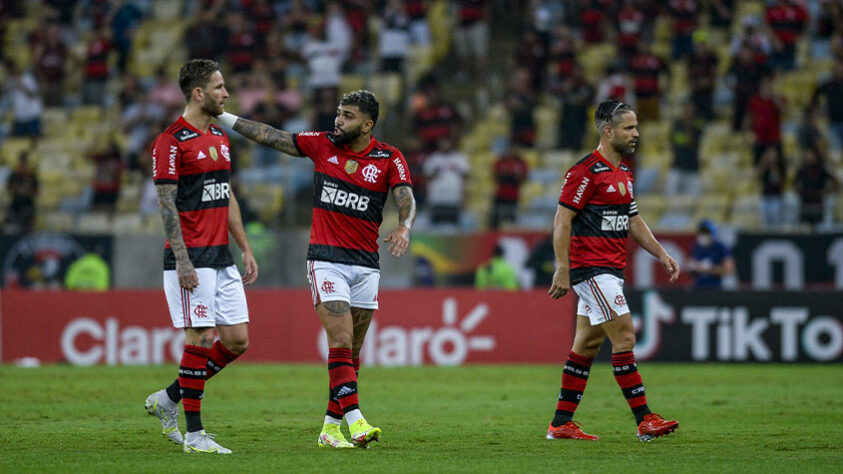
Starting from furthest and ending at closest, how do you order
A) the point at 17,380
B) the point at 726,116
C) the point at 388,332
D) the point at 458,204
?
the point at 726,116
the point at 458,204
the point at 388,332
the point at 17,380

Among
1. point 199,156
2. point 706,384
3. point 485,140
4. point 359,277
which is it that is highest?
point 485,140

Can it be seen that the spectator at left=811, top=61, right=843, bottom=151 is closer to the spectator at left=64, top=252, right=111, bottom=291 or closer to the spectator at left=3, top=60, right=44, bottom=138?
the spectator at left=64, top=252, right=111, bottom=291

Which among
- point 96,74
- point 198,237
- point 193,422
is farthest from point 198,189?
point 96,74

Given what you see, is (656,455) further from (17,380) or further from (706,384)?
(17,380)

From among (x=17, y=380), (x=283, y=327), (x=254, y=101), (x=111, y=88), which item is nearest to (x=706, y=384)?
(x=283, y=327)

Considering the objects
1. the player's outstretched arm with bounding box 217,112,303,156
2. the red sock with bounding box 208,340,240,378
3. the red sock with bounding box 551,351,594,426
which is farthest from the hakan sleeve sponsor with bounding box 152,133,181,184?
the red sock with bounding box 551,351,594,426

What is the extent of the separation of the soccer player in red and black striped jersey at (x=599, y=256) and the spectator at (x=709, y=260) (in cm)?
956

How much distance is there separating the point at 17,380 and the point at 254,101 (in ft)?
34.3

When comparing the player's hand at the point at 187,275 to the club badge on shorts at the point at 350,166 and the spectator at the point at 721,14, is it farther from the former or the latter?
the spectator at the point at 721,14

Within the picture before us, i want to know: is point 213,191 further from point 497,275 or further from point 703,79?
point 703,79

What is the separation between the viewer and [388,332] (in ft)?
62.8

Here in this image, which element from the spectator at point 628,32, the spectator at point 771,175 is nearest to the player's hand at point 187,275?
the spectator at point 771,175

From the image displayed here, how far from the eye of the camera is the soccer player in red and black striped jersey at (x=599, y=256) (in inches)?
384

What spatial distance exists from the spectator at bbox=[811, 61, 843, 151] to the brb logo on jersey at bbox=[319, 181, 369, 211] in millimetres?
16579
